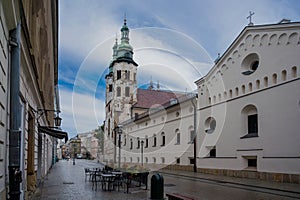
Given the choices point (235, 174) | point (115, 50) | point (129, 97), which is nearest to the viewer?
point (235, 174)

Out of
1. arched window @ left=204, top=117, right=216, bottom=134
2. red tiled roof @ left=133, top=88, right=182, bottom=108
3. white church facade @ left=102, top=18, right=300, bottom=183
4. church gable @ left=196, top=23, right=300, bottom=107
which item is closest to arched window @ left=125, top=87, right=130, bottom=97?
red tiled roof @ left=133, top=88, right=182, bottom=108

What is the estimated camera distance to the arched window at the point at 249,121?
21.6 m

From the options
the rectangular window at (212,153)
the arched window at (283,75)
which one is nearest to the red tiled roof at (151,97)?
the rectangular window at (212,153)

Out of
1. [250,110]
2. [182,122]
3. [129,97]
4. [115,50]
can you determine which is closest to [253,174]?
[250,110]

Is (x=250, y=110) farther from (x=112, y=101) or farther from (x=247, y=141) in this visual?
(x=112, y=101)

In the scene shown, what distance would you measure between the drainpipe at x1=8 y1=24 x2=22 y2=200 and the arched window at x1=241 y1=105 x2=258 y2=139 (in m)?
18.2

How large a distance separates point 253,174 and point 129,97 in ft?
127

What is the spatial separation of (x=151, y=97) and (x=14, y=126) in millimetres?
53403

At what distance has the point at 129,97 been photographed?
5738 cm

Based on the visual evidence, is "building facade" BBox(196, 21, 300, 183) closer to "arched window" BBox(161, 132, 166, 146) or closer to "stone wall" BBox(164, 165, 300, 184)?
"stone wall" BBox(164, 165, 300, 184)

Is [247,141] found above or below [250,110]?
below

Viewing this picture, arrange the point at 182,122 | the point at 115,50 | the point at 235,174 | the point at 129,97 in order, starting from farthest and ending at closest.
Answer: the point at 115,50, the point at 129,97, the point at 182,122, the point at 235,174

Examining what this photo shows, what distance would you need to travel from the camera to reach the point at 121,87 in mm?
58281

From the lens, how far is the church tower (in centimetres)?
5606
